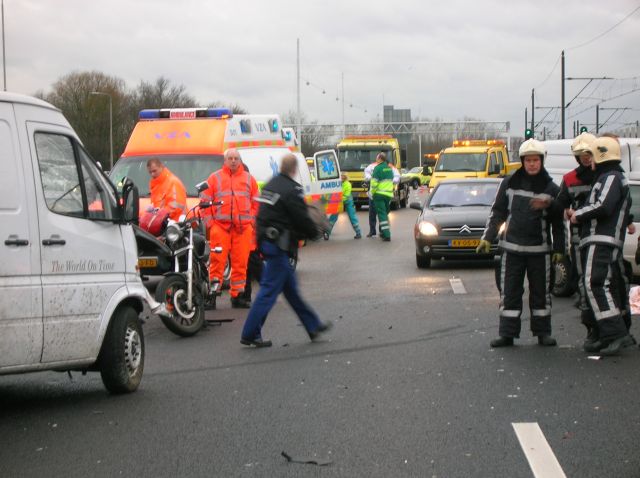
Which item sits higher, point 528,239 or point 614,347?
point 528,239

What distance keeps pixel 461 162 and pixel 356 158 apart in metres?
9.02

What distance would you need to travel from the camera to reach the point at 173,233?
1178 cm

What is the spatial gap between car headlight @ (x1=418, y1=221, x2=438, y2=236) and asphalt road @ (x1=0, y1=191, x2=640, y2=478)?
6.15 m

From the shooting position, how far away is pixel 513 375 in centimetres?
880

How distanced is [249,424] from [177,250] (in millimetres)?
5010

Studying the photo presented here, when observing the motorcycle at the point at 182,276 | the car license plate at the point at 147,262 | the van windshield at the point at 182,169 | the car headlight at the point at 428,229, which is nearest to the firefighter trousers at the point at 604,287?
the motorcycle at the point at 182,276

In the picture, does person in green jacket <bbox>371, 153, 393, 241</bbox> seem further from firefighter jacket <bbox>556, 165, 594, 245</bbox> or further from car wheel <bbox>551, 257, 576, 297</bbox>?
firefighter jacket <bbox>556, 165, 594, 245</bbox>

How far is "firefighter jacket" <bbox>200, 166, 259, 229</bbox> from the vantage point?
13539 mm

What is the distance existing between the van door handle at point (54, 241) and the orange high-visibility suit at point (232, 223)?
6.07 meters

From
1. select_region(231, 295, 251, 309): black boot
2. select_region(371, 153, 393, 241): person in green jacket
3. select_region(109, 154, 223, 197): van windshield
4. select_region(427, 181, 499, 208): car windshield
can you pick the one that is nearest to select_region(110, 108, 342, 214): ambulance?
select_region(109, 154, 223, 197): van windshield

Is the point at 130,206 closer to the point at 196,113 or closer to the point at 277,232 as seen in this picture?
the point at 277,232

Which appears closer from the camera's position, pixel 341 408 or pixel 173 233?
pixel 341 408

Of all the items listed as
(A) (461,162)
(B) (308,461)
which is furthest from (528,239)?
(A) (461,162)

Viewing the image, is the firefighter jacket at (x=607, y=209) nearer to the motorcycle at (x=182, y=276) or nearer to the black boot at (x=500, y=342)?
the black boot at (x=500, y=342)
